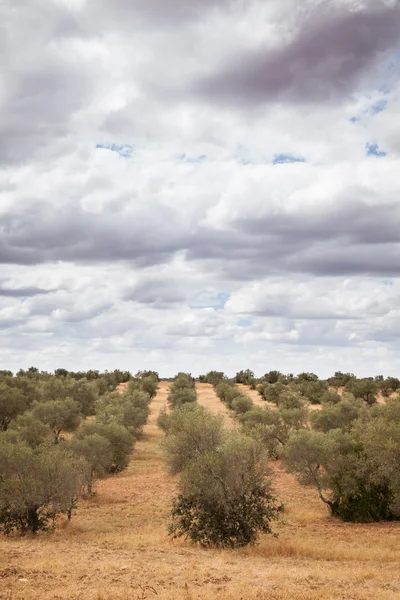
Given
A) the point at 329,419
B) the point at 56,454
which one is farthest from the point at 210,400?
the point at 56,454

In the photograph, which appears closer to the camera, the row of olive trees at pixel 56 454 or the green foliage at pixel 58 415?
the row of olive trees at pixel 56 454

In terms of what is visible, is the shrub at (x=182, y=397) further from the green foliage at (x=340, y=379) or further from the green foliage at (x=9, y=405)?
the green foliage at (x=340, y=379)

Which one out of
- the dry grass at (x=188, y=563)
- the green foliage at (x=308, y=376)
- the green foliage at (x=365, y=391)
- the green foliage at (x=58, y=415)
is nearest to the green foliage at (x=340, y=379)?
the green foliage at (x=308, y=376)

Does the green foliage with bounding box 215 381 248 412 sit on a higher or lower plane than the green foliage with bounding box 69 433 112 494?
higher

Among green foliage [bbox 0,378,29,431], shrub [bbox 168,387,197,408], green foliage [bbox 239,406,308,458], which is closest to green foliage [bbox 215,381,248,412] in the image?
shrub [bbox 168,387,197,408]

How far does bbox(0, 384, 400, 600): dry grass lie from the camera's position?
18250mm

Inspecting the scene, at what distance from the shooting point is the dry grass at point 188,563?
1825cm

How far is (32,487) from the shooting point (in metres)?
33.3

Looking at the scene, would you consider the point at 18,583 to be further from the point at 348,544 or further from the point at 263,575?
the point at 348,544

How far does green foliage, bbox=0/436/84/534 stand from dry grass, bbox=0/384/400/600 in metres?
1.71

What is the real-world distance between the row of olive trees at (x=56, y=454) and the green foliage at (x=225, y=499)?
8667mm

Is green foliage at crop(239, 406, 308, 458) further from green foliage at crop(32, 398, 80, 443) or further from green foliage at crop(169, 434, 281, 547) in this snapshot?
green foliage at crop(169, 434, 281, 547)

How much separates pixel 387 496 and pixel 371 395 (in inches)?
3065

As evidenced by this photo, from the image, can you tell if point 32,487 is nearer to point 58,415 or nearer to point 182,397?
point 58,415
